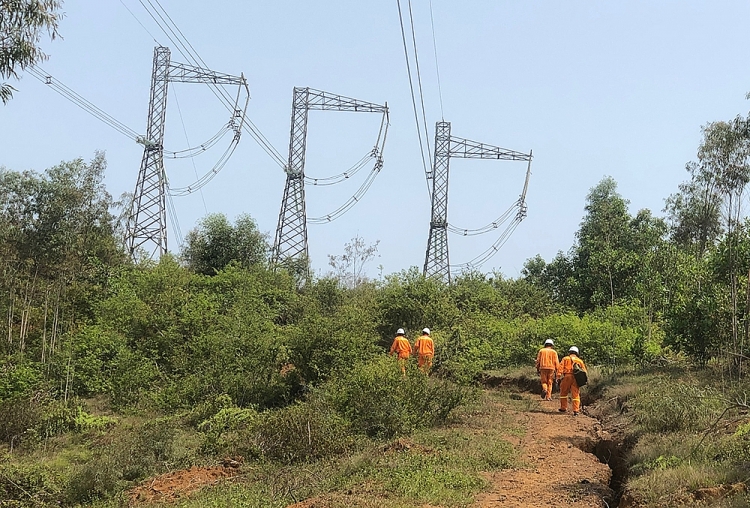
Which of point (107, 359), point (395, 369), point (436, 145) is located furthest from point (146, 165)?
point (395, 369)

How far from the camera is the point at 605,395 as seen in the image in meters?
16.2

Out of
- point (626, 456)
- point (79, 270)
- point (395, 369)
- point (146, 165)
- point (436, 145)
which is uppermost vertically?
point (436, 145)

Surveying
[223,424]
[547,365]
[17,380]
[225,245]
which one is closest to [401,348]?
[547,365]

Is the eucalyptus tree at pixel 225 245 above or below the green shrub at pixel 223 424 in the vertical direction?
above

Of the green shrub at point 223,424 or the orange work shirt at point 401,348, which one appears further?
the orange work shirt at point 401,348

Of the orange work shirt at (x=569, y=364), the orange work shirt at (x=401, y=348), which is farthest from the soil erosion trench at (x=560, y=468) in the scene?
the orange work shirt at (x=401, y=348)

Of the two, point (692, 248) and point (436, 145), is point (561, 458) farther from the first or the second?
point (436, 145)

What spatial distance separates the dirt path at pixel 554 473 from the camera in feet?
26.9

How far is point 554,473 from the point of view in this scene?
9477mm

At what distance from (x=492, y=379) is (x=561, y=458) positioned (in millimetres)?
11173

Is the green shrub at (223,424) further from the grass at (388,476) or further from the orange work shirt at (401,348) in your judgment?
the orange work shirt at (401,348)

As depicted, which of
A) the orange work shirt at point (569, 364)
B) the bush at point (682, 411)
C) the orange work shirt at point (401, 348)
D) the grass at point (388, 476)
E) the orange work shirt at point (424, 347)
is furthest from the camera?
the orange work shirt at point (424, 347)

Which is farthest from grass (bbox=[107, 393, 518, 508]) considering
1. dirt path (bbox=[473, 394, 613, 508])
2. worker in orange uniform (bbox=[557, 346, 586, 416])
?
worker in orange uniform (bbox=[557, 346, 586, 416])

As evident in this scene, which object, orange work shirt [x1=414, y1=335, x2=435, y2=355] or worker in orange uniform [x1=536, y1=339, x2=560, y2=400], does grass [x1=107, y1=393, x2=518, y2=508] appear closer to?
worker in orange uniform [x1=536, y1=339, x2=560, y2=400]
